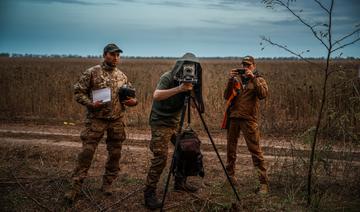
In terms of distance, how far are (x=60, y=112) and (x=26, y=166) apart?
5.91 m

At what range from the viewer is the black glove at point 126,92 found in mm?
6375

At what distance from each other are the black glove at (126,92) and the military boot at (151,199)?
1406mm

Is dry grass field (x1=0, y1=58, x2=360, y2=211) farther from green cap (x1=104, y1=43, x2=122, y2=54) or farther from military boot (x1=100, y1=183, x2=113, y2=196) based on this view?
green cap (x1=104, y1=43, x2=122, y2=54)

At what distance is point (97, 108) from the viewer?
626 centimetres

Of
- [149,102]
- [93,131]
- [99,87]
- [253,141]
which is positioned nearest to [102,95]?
[99,87]

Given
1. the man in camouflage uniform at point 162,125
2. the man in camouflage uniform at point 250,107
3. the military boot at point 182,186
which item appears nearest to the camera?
the man in camouflage uniform at point 162,125

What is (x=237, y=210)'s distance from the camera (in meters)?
5.96

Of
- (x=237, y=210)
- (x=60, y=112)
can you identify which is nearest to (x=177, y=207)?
(x=237, y=210)

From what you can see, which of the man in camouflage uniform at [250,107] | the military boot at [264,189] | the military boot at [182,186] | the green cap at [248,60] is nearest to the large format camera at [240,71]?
the man in camouflage uniform at [250,107]

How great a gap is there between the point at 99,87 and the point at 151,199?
1.85 meters

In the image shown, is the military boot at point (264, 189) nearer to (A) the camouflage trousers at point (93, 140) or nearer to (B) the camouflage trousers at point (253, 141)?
(B) the camouflage trousers at point (253, 141)

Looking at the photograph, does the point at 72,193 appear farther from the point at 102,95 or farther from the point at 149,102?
the point at 149,102

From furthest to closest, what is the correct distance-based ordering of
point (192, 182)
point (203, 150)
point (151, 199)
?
point (203, 150)
point (192, 182)
point (151, 199)

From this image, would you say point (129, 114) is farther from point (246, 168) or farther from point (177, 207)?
point (177, 207)
